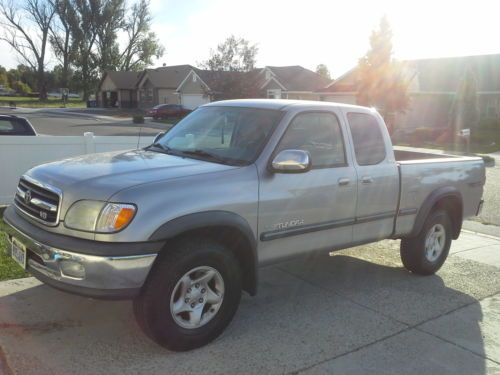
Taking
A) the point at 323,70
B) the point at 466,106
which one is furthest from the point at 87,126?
the point at 323,70

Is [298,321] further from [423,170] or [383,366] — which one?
[423,170]

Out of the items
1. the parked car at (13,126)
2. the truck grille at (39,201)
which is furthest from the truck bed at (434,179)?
the parked car at (13,126)

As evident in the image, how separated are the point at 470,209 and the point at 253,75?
32.6 meters

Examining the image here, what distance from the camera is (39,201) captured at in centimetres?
380

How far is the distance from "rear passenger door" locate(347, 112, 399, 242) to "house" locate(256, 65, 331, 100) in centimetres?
3672

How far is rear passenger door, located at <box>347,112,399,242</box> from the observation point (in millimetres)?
4969

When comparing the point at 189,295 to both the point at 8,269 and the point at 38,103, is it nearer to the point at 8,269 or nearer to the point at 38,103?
the point at 8,269

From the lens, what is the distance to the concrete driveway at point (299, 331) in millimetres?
3674

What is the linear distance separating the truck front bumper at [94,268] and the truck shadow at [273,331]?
59cm

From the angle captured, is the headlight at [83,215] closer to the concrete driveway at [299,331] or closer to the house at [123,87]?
the concrete driveway at [299,331]

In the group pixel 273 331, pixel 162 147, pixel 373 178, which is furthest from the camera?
pixel 373 178

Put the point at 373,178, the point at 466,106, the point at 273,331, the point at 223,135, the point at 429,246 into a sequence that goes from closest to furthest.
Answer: the point at 273,331, the point at 223,135, the point at 373,178, the point at 429,246, the point at 466,106

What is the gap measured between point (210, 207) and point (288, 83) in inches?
1685

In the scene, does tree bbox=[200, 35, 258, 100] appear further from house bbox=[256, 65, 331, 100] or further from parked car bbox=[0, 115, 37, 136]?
parked car bbox=[0, 115, 37, 136]
